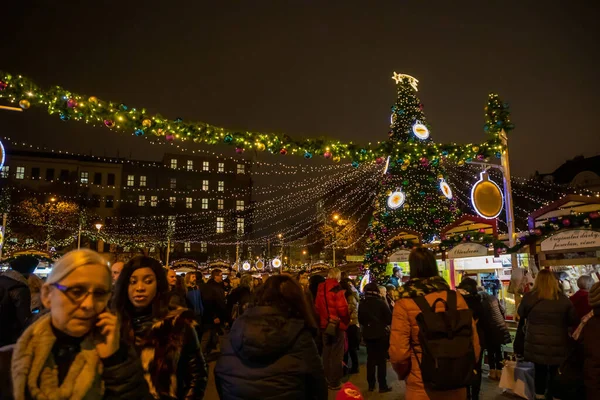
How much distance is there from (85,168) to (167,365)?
211 ft

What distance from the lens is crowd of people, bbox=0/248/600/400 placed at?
6.36ft

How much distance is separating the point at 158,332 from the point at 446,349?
84.0 inches

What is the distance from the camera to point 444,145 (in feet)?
35.2

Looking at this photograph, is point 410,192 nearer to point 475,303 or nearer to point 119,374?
point 475,303

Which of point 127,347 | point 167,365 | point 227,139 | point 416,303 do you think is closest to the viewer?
point 127,347

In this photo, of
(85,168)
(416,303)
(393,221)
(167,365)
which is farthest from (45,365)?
(85,168)

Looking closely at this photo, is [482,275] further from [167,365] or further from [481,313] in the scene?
[167,365]

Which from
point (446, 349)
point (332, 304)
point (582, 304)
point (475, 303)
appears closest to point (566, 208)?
point (582, 304)

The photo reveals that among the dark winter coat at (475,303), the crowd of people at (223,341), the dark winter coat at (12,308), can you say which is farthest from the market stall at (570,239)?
the dark winter coat at (12,308)

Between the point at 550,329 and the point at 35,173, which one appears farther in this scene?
the point at 35,173

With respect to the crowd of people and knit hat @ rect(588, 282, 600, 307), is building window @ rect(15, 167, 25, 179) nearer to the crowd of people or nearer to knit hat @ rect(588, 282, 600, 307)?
the crowd of people

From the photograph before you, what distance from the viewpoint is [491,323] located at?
276 inches

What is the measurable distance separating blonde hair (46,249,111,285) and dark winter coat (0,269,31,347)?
418cm

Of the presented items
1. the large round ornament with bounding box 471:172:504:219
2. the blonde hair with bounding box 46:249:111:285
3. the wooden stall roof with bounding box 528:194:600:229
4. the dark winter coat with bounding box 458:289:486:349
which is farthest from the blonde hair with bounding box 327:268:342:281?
the blonde hair with bounding box 46:249:111:285
